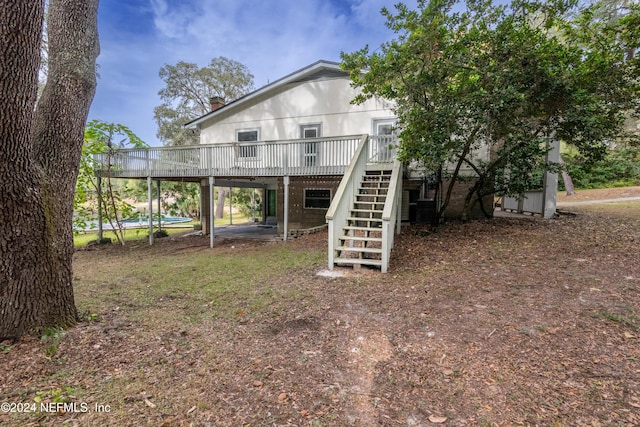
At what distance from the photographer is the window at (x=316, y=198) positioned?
42.6ft

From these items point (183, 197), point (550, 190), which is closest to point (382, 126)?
point (550, 190)

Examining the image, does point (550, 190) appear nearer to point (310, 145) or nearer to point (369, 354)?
point (310, 145)

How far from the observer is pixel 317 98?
1262cm

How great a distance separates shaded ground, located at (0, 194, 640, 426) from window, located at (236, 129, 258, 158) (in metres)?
6.97

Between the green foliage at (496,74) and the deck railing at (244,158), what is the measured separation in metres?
2.05

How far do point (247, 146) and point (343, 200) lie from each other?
589 centimetres

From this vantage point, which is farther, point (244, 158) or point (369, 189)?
point (244, 158)

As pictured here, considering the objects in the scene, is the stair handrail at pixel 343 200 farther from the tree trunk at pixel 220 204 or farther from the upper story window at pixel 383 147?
the tree trunk at pixel 220 204

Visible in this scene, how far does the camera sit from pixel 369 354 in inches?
127

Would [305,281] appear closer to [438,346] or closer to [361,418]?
[438,346]

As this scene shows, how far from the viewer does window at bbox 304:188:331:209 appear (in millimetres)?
12977

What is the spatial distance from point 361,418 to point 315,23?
15.7 m

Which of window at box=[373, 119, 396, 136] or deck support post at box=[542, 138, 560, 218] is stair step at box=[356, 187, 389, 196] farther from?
deck support post at box=[542, 138, 560, 218]

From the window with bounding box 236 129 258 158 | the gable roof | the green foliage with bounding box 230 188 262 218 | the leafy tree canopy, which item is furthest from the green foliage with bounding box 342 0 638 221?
the leafy tree canopy
